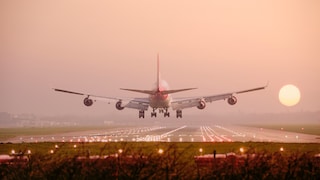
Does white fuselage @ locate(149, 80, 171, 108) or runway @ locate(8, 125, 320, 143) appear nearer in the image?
runway @ locate(8, 125, 320, 143)

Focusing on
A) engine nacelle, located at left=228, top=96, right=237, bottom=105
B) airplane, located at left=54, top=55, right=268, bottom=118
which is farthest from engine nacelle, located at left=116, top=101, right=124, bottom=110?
engine nacelle, located at left=228, top=96, right=237, bottom=105

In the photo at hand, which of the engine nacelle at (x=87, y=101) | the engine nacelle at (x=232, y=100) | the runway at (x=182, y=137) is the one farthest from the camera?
the engine nacelle at (x=232, y=100)

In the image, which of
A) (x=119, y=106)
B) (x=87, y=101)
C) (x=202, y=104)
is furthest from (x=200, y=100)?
(x=87, y=101)

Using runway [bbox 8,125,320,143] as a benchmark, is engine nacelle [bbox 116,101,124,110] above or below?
above

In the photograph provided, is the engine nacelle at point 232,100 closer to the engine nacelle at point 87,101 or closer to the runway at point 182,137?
the runway at point 182,137

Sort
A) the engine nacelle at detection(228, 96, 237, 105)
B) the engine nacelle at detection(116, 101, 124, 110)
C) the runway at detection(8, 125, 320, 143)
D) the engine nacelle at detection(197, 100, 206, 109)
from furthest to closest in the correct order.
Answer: the engine nacelle at detection(116, 101, 124, 110) < the engine nacelle at detection(197, 100, 206, 109) < the engine nacelle at detection(228, 96, 237, 105) < the runway at detection(8, 125, 320, 143)

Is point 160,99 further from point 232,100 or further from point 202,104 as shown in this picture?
point 232,100

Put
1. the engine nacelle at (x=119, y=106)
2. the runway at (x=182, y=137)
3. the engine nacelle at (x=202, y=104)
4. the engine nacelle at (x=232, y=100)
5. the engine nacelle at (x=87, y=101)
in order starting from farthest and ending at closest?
the engine nacelle at (x=119, y=106) < the engine nacelle at (x=202, y=104) < the engine nacelle at (x=232, y=100) < the engine nacelle at (x=87, y=101) < the runway at (x=182, y=137)

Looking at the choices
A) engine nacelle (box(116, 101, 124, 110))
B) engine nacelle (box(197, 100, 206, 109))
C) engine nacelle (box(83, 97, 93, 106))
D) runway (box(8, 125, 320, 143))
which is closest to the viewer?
runway (box(8, 125, 320, 143))

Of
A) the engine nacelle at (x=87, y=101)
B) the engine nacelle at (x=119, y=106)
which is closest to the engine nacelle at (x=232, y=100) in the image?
the engine nacelle at (x=119, y=106)

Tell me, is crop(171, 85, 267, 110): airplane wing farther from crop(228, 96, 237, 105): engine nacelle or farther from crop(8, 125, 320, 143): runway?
crop(8, 125, 320, 143): runway

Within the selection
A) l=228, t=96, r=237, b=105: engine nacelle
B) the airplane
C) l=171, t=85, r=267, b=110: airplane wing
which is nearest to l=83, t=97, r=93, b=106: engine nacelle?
the airplane

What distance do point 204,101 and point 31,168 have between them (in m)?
82.8

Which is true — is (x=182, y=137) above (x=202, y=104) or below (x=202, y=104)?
below
